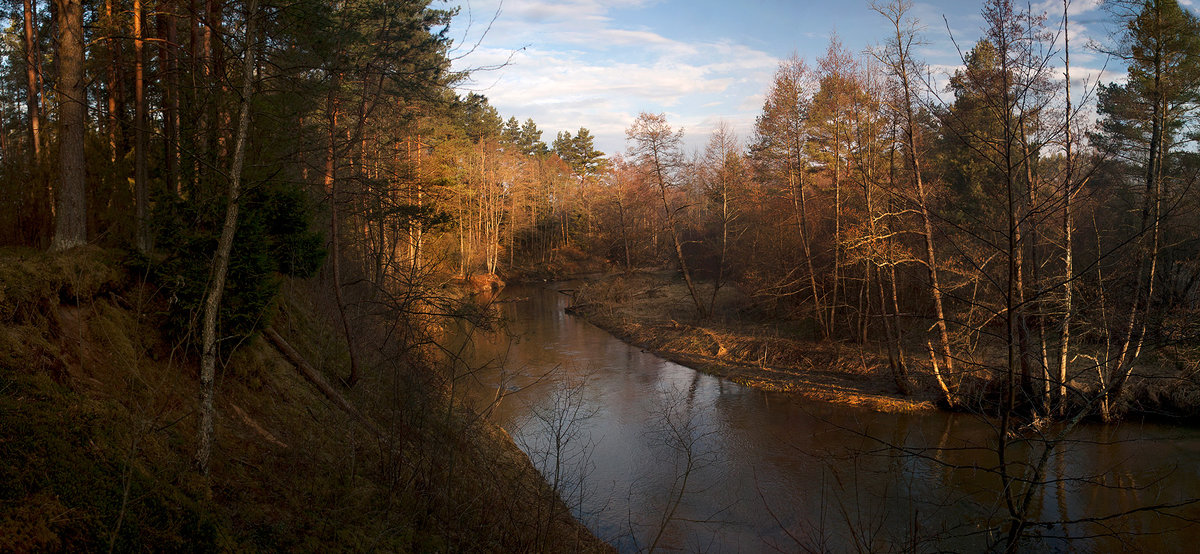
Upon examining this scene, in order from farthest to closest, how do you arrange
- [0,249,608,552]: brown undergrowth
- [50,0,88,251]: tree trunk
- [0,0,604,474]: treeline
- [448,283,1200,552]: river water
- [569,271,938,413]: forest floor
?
[569,271,938,413]: forest floor < [448,283,1200,552]: river water < [50,0,88,251]: tree trunk < [0,0,604,474]: treeline < [0,249,608,552]: brown undergrowth

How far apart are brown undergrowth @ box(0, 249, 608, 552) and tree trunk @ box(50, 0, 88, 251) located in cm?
113

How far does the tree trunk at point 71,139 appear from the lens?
659 cm

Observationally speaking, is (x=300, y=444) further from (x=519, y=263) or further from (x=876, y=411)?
(x=519, y=263)

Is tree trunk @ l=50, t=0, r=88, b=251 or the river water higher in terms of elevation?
tree trunk @ l=50, t=0, r=88, b=251

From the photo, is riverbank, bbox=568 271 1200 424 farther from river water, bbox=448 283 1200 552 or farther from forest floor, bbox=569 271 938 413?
river water, bbox=448 283 1200 552

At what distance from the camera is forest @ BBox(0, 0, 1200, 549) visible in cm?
527

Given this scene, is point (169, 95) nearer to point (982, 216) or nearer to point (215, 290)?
point (215, 290)

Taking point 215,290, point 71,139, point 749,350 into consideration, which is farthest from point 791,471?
point 71,139

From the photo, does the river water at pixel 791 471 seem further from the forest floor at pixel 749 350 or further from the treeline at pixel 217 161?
the treeline at pixel 217 161

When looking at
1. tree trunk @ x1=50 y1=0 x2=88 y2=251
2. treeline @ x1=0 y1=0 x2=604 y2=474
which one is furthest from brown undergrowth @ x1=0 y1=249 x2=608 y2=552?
tree trunk @ x1=50 y1=0 x2=88 y2=251

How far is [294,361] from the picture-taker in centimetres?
820

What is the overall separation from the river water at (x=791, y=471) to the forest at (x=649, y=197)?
125cm

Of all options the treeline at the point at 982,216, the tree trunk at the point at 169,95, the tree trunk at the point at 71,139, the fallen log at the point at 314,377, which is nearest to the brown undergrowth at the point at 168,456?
the fallen log at the point at 314,377

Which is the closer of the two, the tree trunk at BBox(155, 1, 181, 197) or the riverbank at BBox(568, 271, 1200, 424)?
the tree trunk at BBox(155, 1, 181, 197)
